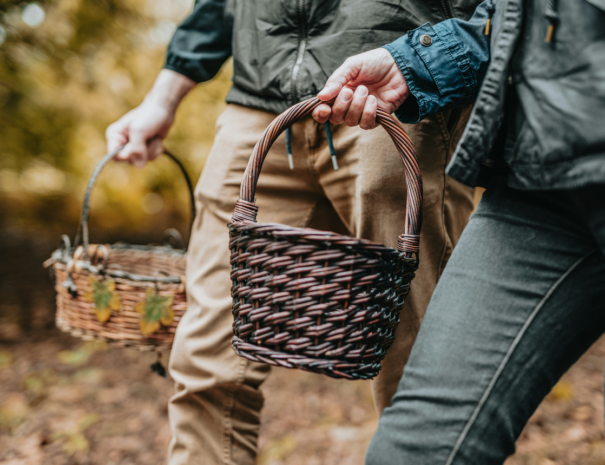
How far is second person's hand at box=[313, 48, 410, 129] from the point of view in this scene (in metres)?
0.80

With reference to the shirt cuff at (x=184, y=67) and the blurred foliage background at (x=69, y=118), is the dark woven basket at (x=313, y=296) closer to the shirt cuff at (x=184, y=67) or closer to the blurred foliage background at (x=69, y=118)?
the shirt cuff at (x=184, y=67)

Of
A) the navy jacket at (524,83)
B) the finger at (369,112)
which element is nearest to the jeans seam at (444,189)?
the navy jacket at (524,83)

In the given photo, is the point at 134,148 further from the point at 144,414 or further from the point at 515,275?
the point at 144,414

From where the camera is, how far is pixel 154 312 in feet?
4.17

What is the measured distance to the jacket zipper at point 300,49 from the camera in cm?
101

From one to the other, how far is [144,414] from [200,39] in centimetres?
181

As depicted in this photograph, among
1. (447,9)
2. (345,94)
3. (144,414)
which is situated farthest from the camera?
(144,414)

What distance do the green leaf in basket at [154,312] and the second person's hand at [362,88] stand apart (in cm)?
75

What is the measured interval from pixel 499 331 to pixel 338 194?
1.72 feet

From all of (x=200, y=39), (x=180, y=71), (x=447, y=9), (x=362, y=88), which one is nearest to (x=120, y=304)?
(x=180, y=71)

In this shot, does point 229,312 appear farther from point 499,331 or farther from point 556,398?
point 556,398

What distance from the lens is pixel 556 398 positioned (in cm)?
245

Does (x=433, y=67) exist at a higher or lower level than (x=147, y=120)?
higher

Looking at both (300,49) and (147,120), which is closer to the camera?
(300,49)
